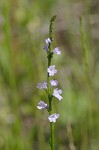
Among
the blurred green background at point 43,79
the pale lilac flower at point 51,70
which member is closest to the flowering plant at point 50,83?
the pale lilac flower at point 51,70

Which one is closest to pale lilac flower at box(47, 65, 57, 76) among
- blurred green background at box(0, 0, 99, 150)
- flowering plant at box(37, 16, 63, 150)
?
flowering plant at box(37, 16, 63, 150)

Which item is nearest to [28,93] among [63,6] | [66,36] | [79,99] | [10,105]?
[10,105]

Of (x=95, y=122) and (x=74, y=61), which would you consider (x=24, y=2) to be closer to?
(x=74, y=61)

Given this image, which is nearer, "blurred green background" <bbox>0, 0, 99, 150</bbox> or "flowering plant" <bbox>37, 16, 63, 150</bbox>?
"flowering plant" <bbox>37, 16, 63, 150</bbox>

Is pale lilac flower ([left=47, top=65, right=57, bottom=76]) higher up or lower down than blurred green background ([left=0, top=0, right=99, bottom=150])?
lower down

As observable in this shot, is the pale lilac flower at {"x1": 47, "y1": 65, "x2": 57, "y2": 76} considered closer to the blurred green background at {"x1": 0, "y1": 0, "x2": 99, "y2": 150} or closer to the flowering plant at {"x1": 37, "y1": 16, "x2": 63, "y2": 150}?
the flowering plant at {"x1": 37, "y1": 16, "x2": 63, "y2": 150}

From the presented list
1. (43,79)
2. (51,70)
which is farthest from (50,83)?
(43,79)

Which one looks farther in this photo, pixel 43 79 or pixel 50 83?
pixel 43 79

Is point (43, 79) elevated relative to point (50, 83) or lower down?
elevated

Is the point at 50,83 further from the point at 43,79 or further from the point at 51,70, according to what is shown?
the point at 43,79

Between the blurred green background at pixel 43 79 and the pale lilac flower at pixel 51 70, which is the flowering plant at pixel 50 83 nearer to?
the pale lilac flower at pixel 51 70
